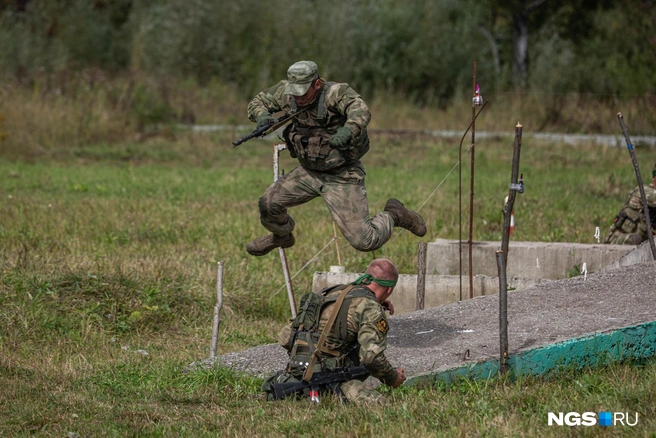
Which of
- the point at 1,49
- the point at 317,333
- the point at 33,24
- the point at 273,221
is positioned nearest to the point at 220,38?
the point at 1,49

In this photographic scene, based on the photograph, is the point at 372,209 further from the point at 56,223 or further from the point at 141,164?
the point at 141,164

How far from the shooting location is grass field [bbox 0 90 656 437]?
6539mm

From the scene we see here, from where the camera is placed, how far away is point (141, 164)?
2100 centimetres

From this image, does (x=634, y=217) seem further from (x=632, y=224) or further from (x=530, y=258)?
(x=530, y=258)

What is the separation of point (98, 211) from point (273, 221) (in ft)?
22.4

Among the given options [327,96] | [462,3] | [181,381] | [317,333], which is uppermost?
[462,3]

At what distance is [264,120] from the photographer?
8.14m

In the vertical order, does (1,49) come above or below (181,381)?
above

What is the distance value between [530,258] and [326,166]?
4.36 m

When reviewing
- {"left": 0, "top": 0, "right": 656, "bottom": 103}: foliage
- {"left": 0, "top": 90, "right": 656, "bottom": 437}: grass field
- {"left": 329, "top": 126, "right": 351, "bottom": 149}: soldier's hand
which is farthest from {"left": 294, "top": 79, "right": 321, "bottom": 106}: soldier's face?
{"left": 0, "top": 0, "right": 656, "bottom": 103}: foliage

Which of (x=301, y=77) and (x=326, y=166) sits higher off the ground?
(x=301, y=77)

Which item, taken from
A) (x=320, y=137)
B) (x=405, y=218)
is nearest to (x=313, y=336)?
(x=320, y=137)

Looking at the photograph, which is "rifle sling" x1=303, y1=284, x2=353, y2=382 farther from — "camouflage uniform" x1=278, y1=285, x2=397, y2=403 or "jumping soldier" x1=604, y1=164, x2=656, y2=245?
"jumping soldier" x1=604, y1=164, x2=656, y2=245

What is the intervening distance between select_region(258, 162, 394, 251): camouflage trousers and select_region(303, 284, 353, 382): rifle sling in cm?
152
